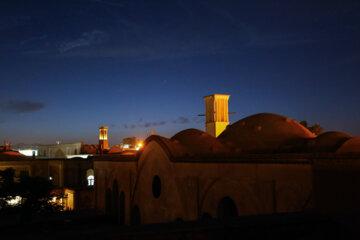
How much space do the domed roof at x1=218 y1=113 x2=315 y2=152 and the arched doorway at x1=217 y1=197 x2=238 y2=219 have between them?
20.3 ft

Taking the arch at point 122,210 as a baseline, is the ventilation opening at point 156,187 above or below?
above

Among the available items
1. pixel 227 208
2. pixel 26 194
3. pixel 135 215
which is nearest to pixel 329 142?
pixel 227 208

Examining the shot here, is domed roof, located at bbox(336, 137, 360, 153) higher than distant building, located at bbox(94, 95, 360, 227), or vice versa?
domed roof, located at bbox(336, 137, 360, 153)

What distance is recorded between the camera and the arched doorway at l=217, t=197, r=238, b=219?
1219 cm

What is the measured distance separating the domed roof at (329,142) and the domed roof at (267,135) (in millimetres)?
954

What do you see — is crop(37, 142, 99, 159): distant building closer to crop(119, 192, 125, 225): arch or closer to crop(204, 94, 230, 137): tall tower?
crop(204, 94, 230, 137): tall tower

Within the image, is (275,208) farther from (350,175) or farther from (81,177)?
(81,177)

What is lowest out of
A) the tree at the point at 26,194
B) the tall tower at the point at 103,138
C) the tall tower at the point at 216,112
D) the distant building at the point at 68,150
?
the tree at the point at 26,194

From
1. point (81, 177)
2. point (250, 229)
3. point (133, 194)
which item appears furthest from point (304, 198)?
point (81, 177)

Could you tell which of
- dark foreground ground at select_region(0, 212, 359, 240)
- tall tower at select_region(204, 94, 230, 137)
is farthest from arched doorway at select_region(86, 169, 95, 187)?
dark foreground ground at select_region(0, 212, 359, 240)

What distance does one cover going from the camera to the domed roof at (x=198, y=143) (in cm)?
1719

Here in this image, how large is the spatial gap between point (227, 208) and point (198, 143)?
584 cm

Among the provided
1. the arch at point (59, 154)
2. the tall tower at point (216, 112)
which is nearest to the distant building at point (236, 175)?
the tall tower at point (216, 112)

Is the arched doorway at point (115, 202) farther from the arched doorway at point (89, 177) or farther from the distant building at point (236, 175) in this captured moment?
the arched doorway at point (89, 177)
